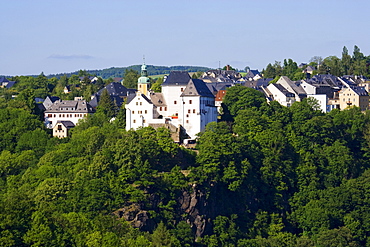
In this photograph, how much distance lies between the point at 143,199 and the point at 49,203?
363 inches

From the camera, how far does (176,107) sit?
9706 centimetres

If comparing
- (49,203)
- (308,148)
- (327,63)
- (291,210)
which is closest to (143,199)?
(49,203)

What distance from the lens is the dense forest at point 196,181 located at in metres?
77.4

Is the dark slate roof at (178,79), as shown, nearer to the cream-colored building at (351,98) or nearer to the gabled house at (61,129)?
the gabled house at (61,129)

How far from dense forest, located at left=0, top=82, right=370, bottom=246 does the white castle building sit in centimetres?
194

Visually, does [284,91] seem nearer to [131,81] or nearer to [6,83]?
[131,81]

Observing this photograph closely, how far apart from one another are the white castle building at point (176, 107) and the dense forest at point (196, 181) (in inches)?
76.2

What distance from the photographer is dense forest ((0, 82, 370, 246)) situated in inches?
3046

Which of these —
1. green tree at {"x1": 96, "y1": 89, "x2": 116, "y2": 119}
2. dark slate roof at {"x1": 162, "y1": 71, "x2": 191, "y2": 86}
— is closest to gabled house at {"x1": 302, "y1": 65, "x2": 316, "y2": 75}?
green tree at {"x1": 96, "y1": 89, "x2": 116, "y2": 119}

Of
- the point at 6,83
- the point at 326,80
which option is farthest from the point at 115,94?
the point at 6,83

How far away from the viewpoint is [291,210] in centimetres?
9812

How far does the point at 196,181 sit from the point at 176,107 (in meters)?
11.8

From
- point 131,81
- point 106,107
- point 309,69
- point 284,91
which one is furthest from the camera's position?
point 309,69

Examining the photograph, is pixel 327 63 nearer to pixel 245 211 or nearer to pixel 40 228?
pixel 245 211
